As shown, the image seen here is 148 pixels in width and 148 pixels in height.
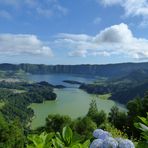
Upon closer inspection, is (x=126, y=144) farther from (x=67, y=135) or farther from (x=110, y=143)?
(x=67, y=135)

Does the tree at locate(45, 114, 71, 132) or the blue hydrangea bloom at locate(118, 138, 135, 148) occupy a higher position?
the blue hydrangea bloom at locate(118, 138, 135, 148)

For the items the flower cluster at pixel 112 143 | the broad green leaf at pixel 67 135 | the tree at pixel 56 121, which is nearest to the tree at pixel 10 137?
the tree at pixel 56 121

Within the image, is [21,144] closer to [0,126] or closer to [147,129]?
[0,126]

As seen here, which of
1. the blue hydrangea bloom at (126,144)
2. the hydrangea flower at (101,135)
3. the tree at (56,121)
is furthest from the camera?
the tree at (56,121)

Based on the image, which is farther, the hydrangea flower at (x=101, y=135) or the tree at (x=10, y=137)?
the tree at (x=10, y=137)

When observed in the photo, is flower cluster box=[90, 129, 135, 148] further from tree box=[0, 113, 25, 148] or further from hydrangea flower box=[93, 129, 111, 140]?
tree box=[0, 113, 25, 148]

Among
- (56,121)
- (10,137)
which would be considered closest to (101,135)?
(10,137)

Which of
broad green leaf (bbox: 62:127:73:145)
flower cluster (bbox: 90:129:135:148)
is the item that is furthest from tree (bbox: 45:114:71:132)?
flower cluster (bbox: 90:129:135:148)

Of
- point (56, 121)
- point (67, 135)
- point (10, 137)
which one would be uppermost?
point (67, 135)

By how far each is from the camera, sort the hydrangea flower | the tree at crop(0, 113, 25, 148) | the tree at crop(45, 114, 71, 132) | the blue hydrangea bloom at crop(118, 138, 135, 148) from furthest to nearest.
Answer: the tree at crop(45, 114, 71, 132)
the tree at crop(0, 113, 25, 148)
the hydrangea flower
the blue hydrangea bloom at crop(118, 138, 135, 148)

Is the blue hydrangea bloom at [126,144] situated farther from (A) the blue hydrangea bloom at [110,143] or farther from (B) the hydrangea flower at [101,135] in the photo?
(B) the hydrangea flower at [101,135]

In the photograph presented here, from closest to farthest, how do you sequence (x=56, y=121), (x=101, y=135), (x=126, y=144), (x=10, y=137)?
(x=126, y=144) < (x=101, y=135) < (x=10, y=137) < (x=56, y=121)
